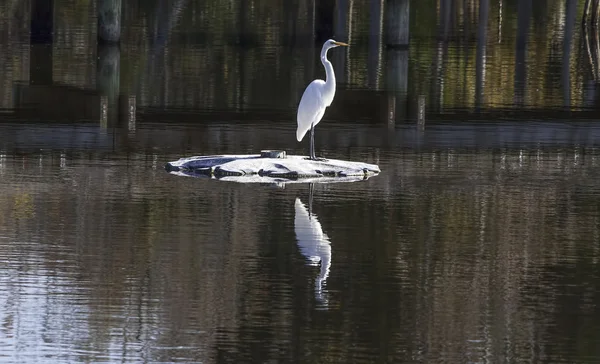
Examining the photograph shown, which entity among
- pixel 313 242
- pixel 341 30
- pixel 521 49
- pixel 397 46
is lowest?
pixel 313 242

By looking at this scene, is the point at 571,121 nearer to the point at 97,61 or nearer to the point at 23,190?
the point at 23,190

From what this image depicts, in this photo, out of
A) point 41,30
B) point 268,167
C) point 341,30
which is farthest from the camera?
point 341,30

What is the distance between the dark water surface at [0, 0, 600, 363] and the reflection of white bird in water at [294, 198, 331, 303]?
0.04m

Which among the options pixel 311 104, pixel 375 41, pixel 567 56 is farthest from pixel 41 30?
pixel 311 104

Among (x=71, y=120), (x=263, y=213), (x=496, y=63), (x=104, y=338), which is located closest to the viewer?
(x=104, y=338)

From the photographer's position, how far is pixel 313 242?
1516 centimetres

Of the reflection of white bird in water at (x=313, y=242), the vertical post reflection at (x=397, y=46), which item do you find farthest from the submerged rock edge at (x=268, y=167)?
the vertical post reflection at (x=397, y=46)

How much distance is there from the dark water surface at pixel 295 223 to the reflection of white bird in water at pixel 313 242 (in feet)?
0.14

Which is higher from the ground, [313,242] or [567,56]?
[567,56]

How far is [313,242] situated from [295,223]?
3.56ft

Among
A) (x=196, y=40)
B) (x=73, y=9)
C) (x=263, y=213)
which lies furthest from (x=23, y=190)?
(x=73, y=9)

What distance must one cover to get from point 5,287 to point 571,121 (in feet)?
46.9

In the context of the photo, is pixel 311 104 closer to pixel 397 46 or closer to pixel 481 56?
pixel 397 46

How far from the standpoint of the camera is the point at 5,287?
12766 mm
